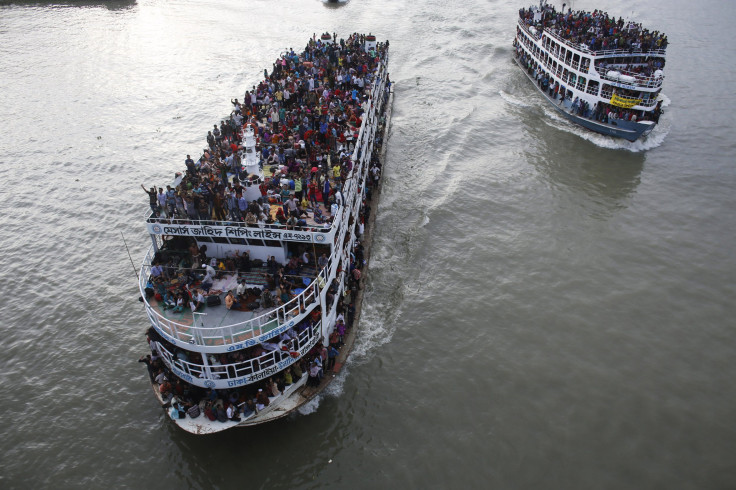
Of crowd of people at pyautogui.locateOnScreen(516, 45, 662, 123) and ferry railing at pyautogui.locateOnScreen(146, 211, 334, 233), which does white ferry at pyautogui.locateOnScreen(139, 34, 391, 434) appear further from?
crowd of people at pyautogui.locateOnScreen(516, 45, 662, 123)

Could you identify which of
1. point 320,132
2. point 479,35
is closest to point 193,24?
point 479,35

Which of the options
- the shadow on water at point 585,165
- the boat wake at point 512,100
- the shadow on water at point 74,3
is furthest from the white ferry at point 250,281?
the shadow on water at point 74,3

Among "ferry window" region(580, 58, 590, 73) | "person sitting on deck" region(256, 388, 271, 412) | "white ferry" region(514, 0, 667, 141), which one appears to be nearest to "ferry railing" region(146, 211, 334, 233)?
"person sitting on deck" region(256, 388, 271, 412)

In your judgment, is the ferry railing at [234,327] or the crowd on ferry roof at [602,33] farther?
the crowd on ferry roof at [602,33]

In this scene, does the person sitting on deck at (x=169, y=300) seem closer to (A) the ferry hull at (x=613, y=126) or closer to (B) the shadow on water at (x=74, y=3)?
(A) the ferry hull at (x=613, y=126)

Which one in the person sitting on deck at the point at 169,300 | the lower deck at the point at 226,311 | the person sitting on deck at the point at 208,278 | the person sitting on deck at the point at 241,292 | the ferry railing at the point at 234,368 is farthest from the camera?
the person sitting on deck at the point at 208,278

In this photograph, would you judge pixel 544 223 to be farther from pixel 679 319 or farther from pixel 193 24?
pixel 193 24
